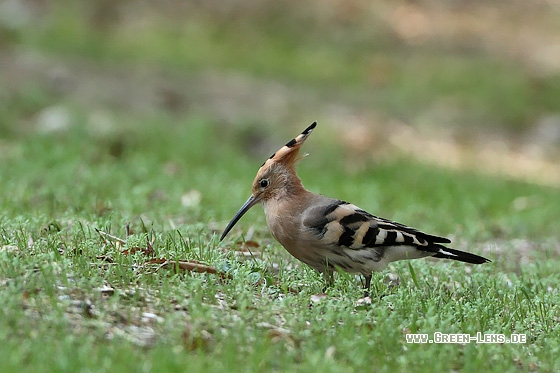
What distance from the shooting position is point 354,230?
484 cm

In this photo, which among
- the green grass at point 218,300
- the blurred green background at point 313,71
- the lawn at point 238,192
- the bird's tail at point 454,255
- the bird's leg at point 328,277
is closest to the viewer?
the green grass at point 218,300

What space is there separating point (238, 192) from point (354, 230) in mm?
3828

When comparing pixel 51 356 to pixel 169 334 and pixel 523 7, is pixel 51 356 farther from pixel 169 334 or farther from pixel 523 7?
pixel 523 7

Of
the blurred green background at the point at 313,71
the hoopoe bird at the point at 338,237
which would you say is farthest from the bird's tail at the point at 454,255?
the blurred green background at the point at 313,71

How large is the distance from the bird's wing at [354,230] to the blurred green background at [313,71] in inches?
273

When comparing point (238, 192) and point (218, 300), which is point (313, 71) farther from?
point (218, 300)

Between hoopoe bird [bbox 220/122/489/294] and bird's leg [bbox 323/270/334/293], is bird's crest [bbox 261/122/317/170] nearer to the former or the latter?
hoopoe bird [bbox 220/122/489/294]

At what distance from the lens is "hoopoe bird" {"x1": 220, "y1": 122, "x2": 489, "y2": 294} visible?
4.80m

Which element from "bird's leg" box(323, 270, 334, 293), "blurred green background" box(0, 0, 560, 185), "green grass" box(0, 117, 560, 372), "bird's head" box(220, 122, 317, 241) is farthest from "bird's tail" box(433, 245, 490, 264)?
"blurred green background" box(0, 0, 560, 185)

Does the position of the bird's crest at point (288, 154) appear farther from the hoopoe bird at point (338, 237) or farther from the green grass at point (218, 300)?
the green grass at point (218, 300)

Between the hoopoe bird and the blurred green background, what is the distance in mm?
6731

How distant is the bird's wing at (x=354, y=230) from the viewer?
4.79m

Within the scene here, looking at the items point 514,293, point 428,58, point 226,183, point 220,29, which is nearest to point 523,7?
point 428,58

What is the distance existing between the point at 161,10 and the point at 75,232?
1372cm
